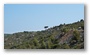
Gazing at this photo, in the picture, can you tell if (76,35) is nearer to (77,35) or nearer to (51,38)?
(77,35)

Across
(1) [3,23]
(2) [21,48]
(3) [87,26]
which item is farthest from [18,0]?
(3) [87,26]

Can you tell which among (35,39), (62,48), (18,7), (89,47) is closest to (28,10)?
(18,7)

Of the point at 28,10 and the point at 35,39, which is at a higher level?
the point at 28,10

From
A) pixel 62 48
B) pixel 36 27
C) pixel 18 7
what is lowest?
pixel 62 48

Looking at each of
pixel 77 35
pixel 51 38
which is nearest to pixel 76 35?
pixel 77 35

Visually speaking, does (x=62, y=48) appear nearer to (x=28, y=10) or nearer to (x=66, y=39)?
(x=66, y=39)

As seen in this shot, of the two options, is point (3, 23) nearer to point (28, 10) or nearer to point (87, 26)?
point (28, 10)
